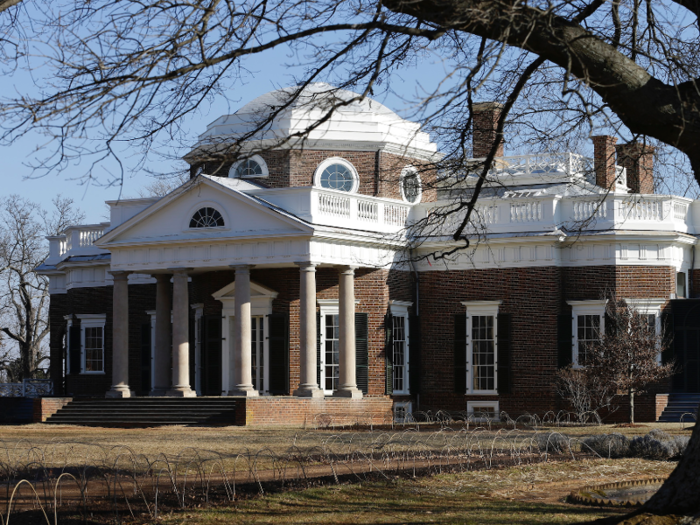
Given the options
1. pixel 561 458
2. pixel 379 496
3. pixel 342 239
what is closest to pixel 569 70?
pixel 379 496

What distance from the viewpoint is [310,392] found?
2888 cm

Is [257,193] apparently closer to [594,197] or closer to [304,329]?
[304,329]

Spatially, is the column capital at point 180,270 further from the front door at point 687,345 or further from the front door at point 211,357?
the front door at point 687,345

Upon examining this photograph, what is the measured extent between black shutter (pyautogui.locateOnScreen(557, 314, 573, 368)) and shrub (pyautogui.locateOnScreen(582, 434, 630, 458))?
39.0ft

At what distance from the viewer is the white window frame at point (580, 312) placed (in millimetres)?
30078

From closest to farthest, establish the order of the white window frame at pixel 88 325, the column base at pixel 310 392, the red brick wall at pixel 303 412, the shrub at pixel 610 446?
the shrub at pixel 610 446 → the red brick wall at pixel 303 412 → the column base at pixel 310 392 → the white window frame at pixel 88 325

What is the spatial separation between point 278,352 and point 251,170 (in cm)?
612

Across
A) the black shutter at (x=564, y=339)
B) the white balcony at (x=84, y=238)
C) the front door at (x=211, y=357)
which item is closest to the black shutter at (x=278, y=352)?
the front door at (x=211, y=357)

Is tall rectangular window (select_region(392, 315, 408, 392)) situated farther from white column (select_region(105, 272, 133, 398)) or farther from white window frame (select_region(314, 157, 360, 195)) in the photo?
white column (select_region(105, 272, 133, 398))

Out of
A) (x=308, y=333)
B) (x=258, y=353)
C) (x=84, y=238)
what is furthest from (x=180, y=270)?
(x=84, y=238)

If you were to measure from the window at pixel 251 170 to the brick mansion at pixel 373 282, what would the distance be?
51 millimetres

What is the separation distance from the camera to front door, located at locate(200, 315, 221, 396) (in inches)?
1294

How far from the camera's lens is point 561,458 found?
17.5m

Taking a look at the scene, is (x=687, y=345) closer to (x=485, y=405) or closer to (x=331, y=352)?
(x=485, y=405)
